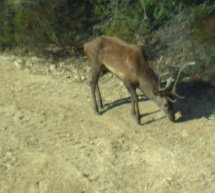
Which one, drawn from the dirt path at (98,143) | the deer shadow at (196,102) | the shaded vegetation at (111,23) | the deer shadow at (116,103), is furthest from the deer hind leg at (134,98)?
the shaded vegetation at (111,23)

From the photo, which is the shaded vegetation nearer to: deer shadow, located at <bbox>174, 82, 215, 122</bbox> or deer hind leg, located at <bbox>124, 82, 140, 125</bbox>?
deer shadow, located at <bbox>174, 82, 215, 122</bbox>

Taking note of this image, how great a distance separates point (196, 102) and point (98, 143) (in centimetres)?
319

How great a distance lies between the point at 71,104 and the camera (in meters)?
11.2

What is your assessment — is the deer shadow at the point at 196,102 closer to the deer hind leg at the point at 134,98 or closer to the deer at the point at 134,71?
the deer at the point at 134,71

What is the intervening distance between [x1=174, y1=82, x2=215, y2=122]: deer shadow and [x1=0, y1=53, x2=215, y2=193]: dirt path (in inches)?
1.0

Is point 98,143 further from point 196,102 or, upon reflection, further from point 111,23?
point 111,23

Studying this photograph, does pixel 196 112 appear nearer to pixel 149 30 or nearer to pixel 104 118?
pixel 104 118

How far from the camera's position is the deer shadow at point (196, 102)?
10.7 metres

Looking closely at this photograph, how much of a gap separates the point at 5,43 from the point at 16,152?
6.36m

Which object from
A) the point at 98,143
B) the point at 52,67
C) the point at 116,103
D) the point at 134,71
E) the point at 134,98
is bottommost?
the point at 52,67

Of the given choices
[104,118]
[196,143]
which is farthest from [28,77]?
[196,143]

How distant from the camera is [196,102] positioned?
11.2 meters

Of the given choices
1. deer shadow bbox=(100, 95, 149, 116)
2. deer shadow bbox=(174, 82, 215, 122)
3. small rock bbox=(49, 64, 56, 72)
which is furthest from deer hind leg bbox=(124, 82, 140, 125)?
small rock bbox=(49, 64, 56, 72)

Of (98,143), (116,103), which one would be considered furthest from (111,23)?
(98,143)
